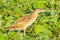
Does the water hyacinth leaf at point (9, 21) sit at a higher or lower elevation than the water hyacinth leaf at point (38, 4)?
lower

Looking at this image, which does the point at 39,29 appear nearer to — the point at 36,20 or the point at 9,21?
the point at 36,20

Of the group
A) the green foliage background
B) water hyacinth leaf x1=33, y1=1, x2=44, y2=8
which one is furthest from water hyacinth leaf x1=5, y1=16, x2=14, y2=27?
water hyacinth leaf x1=33, y1=1, x2=44, y2=8

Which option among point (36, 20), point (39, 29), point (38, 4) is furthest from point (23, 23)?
point (38, 4)

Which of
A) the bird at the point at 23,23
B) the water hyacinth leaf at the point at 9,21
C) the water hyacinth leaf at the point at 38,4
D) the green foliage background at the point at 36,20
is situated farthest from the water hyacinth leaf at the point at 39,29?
the water hyacinth leaf at the point at 38,4

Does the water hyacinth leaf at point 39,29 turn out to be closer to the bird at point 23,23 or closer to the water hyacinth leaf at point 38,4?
the bird at point 23,23

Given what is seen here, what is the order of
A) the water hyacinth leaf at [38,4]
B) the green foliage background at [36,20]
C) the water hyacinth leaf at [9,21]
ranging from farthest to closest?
1. the water hyacinth leaf at [38,4]
2. the water hyacinth leaf at [9,21]
3. the green foliage background at [36,20]

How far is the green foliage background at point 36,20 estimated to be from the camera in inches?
262

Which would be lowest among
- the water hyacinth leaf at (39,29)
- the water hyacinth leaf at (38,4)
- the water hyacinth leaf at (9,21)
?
the water hyacinth leaf at (39,29)

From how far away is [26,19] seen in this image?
260 inches

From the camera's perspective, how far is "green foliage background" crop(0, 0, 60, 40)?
665 centimetres

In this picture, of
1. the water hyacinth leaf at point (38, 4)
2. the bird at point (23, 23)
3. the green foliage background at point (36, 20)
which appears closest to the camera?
the bird at point (23, 23)

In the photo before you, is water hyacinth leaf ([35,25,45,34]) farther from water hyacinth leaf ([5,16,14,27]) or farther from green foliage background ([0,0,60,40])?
water hyacinth leaf ([5,16,14,27])

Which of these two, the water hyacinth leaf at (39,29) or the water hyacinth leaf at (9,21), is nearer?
the water hyacinth leaf at (39,29)

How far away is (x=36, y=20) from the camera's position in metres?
7.06
